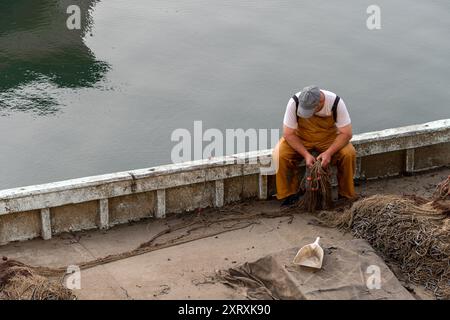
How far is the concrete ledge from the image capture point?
6285 mm

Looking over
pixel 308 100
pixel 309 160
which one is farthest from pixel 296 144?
pixel 308 100

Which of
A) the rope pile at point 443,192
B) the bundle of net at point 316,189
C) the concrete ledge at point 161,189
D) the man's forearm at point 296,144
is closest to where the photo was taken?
the concrete ledge at point 161,189

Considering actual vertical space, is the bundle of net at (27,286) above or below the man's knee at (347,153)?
below

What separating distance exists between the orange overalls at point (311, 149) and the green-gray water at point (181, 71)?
117 inches

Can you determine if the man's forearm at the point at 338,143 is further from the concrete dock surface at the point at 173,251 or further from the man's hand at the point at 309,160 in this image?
the concrete dock surface at the point at 173,251

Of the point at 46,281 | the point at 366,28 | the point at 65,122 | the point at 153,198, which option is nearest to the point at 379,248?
the point at 153,198

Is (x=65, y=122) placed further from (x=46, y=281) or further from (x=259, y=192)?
Result: (x=46, y=281)

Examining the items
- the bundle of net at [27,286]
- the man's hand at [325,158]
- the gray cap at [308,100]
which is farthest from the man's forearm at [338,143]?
the bundle of net at [27,286]

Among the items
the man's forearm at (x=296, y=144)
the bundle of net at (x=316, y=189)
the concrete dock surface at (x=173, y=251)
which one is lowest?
the concrete dock surface at (x=173, y=251)

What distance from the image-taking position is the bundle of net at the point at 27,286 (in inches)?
205

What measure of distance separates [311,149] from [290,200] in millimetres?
504

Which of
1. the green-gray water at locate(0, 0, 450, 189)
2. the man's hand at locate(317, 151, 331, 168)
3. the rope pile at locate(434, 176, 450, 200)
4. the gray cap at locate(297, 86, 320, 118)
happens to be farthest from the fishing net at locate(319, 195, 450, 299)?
the green-gray water at locate(0, 0, 450, 189)

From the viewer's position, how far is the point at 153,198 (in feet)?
22.0

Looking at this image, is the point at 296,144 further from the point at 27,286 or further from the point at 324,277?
the point at 27,286
